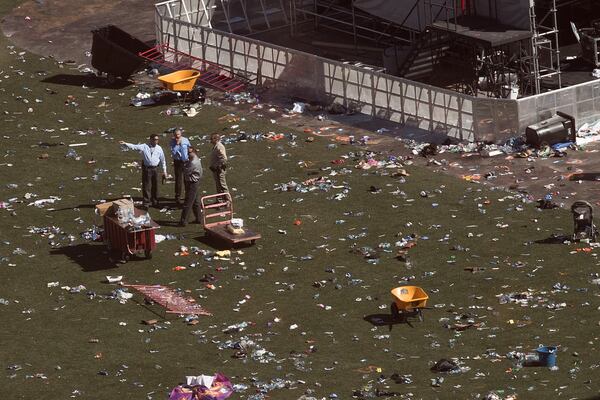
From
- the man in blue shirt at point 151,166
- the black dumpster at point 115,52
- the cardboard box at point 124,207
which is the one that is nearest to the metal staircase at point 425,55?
the black dumpster at point 115,52

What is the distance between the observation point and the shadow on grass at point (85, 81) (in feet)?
164

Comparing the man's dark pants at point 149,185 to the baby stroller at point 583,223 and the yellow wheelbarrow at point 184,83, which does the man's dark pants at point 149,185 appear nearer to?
the yellow wheelbarrow at point 184,83

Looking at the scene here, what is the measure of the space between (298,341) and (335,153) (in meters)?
12.4

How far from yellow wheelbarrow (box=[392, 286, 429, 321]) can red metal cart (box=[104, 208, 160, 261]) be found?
631cm

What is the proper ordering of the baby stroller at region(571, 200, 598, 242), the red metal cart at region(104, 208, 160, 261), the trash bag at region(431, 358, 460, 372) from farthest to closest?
the red metal cart at region(104, 208, 160, 261)
the baby stroller at region(571, 200, 598, 242)
the trash bag at region(431, 358, 460, 372)

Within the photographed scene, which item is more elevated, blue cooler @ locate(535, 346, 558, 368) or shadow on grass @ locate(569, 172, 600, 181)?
blue cooler @ locate(535, 346, 558, 368)

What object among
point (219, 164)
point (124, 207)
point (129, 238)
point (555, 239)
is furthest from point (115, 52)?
point (555, 239)

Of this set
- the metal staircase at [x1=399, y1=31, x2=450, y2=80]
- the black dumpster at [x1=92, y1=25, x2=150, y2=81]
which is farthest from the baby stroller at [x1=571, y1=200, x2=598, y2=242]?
the black dumpster at [x1=92, y1=25, x2=150, y2=81]

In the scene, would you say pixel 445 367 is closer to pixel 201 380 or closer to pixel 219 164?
pixel 201 380

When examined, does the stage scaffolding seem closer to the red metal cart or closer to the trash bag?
the red metal cart

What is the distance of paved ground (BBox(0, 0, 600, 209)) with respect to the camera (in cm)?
3897

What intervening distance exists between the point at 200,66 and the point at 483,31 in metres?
9.09

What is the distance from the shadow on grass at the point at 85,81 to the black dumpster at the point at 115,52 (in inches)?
8.7

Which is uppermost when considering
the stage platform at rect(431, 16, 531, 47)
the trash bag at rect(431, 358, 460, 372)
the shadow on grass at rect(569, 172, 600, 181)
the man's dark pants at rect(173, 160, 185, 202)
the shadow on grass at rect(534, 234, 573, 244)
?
the stage platform at rect(431, 16, 531, 47)
